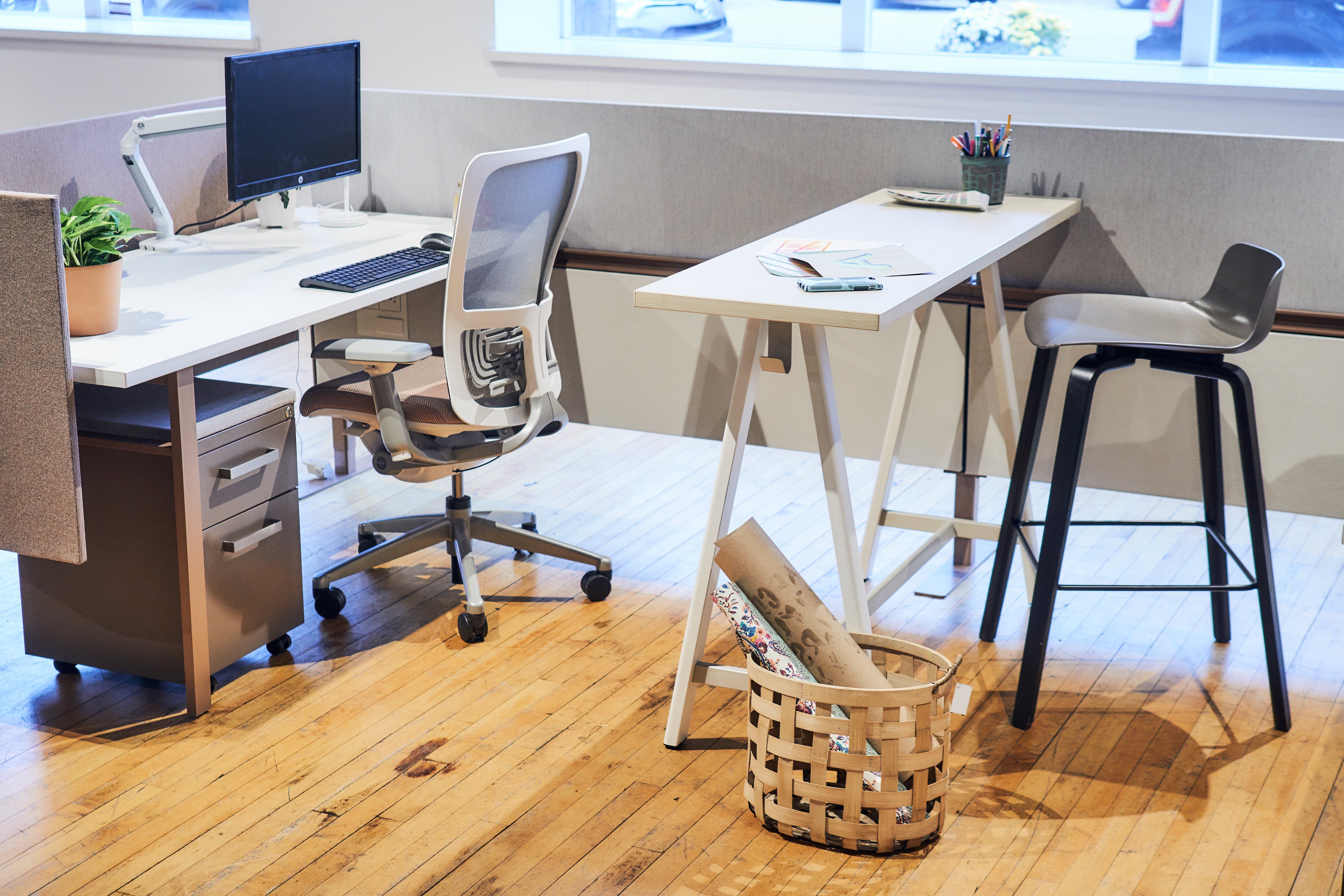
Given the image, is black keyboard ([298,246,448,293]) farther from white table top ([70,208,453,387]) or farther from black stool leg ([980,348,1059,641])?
black stool leg ([980,348,1059,641])

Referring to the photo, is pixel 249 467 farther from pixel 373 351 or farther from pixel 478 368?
pixel 478 368

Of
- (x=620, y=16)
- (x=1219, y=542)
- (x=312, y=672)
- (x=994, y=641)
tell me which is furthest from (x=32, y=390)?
(x=620, y=16)

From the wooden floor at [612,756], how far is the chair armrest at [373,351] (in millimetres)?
608

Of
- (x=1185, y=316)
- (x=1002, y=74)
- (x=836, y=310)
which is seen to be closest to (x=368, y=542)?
(x=836, y=310)

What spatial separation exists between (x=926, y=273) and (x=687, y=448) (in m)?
1.93

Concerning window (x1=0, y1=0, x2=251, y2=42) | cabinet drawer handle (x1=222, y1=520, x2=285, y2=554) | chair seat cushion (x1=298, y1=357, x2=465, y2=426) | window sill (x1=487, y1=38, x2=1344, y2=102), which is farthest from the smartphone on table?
window (x1=0, y1=0, x2=251, y2=42)

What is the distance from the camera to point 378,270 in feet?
9.18

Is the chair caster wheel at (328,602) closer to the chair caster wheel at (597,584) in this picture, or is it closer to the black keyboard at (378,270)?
the chair caster wheel at (597,584)

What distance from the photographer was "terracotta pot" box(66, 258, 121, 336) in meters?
2.29

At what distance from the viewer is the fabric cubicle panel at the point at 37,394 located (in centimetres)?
210

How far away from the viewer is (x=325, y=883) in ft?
6.43

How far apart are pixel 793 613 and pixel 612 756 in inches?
17.2

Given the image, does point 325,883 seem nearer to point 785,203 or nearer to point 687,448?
point 785,203

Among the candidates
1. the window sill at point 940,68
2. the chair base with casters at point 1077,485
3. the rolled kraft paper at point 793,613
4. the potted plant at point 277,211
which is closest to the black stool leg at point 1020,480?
the chair base with casters at point 1077,485
